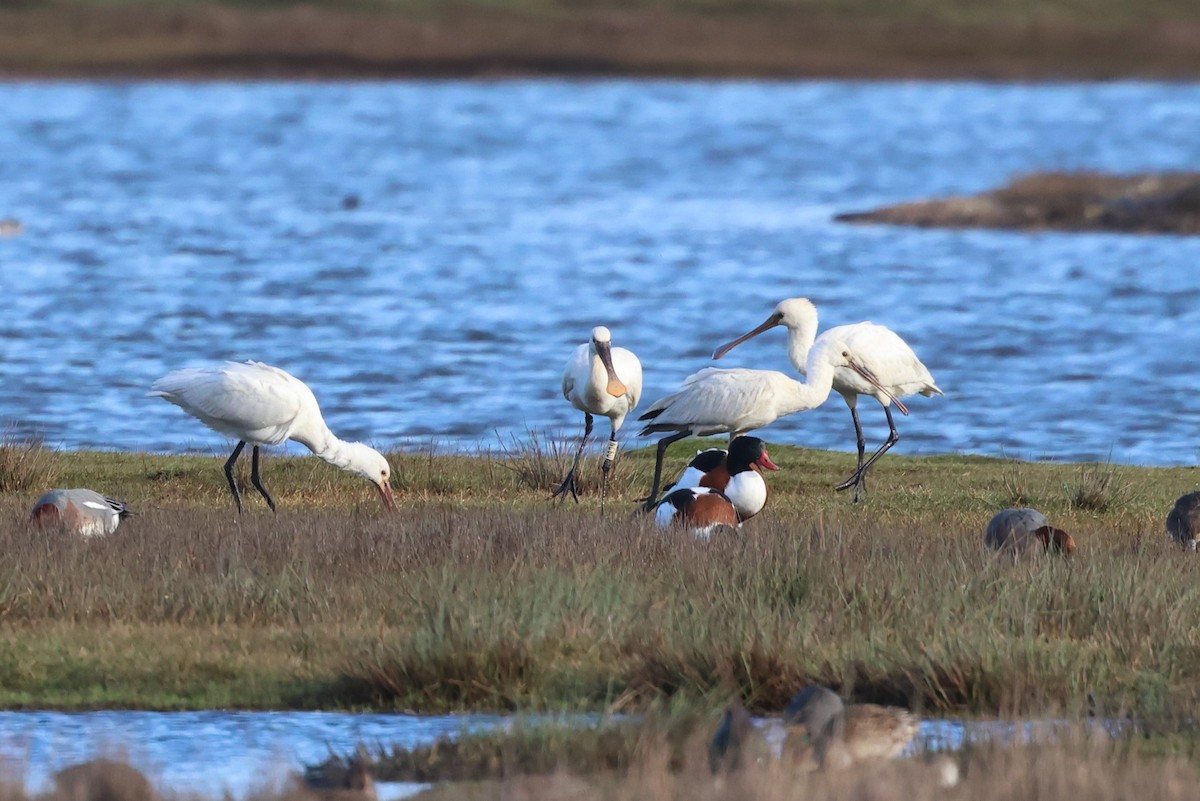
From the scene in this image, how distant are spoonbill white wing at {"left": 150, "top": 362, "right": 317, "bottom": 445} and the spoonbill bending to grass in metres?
2.12

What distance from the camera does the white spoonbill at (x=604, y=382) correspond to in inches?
563

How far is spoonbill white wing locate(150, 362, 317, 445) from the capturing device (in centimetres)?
1237

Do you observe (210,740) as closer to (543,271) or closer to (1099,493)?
(1099,493)

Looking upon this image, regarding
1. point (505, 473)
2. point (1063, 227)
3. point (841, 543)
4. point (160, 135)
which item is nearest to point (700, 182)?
point (1063, 227)

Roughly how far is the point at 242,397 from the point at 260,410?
13 centimetres

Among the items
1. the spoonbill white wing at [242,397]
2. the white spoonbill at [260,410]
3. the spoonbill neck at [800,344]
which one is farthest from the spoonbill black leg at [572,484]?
the spoonbill white wing at [242,397]

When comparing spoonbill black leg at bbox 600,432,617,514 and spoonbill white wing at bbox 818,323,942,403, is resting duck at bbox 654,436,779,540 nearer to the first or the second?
spoonbill black leg at bbox 600,432,617,514

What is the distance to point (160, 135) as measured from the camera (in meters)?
69.2

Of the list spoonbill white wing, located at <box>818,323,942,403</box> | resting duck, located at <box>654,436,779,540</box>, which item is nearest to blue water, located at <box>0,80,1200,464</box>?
spoonbill white wing, located at <box>818,323,942,403</box>

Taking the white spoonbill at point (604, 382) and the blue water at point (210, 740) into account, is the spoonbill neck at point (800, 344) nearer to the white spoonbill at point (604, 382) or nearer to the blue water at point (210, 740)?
the white spoonbill at point (604, 382)

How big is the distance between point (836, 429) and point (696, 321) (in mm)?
9128

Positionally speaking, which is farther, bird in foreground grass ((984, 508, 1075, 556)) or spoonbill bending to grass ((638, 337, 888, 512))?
spoonbill bending to grass ((638, 337, 888, 512))

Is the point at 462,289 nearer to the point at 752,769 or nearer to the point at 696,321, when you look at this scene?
the point at 696,321

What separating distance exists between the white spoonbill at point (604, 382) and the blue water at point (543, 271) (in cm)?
229
